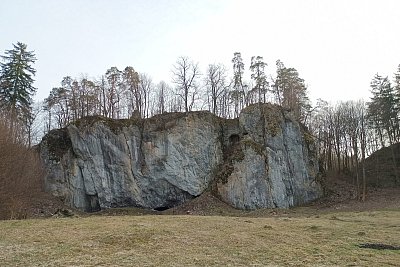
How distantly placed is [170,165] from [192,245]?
2341 centimetres

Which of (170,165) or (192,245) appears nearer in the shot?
(192,245)

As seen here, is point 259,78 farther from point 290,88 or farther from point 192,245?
point 192,245

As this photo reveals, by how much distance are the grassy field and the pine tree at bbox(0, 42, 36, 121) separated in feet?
82.4

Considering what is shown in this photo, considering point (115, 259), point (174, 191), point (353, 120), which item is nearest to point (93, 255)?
point (115, 259)

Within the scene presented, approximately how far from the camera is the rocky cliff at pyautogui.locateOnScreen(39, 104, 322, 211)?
3562cm

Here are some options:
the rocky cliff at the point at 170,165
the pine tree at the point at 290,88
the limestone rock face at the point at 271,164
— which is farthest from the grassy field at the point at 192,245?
the pine tree at the point at 290,88

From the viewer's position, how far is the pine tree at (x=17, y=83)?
129 ft

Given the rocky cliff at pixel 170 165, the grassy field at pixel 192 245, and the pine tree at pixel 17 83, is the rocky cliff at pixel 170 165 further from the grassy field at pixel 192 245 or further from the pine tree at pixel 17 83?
the grassy field at pixel 192 245

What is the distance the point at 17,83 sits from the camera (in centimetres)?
4016

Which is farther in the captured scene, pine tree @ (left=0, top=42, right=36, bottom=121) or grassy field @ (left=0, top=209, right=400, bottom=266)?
pine tree @ (left=0, top=42, right=36, bottom=121)

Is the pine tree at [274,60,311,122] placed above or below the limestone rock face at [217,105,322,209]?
above

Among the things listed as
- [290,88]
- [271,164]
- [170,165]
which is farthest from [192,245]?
[290,88]

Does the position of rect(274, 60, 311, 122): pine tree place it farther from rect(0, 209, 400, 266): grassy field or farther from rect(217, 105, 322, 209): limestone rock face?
rect(0, 209, 400, 266): grassy field

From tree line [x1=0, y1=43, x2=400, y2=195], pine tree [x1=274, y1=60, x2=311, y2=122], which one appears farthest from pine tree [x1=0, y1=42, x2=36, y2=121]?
pine tree [x1=274, y1=60, x2=311, y2=122]
